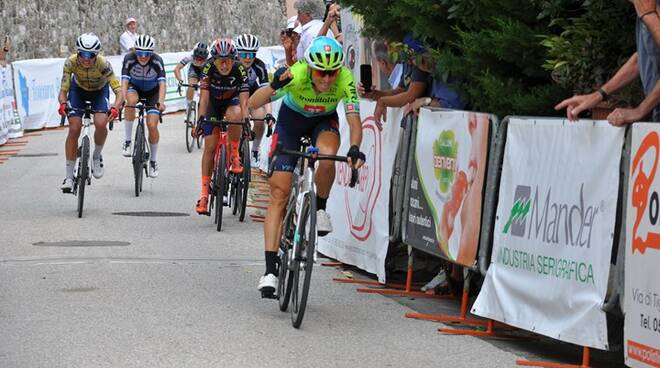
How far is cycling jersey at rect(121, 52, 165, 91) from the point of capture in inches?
750

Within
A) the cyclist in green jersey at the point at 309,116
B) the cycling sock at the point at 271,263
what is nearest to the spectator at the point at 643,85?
the cyclist in green jersey at the point at 309,116

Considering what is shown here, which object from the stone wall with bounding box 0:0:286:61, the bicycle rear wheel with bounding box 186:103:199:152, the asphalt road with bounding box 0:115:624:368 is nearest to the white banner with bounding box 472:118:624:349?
the asphalt road with bounding box 0:115:624:368

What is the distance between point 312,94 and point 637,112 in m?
3.28

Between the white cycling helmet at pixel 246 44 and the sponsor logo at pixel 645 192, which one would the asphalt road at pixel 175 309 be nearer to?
the sponsor logo at pixel 645 192

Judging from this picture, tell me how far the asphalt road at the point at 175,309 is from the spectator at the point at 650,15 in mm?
2005

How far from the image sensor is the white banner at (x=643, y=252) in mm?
7152

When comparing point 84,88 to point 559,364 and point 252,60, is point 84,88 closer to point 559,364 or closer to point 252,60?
point 252,60

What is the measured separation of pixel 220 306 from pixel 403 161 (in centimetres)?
203

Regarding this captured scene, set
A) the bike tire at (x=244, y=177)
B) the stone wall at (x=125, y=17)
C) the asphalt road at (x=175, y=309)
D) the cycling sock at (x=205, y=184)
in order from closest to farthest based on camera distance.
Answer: the asphalt road at (x=175, y=309), the cycling sock at (x=205, y=184), the bike tire at (x=244, y=177), the stone wall at (x=125, y=17)

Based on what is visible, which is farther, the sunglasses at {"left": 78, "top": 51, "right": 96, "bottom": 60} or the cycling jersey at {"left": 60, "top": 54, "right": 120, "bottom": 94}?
the cycling jersey at {"left": 60, "top": 54, "right": 120, "bottom": 94}

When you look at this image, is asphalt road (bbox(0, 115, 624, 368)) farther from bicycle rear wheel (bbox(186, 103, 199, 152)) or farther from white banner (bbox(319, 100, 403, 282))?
bicycle rear wheel (bbox(186, 103, 199, 152))

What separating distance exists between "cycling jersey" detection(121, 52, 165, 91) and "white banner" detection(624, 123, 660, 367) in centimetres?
1219

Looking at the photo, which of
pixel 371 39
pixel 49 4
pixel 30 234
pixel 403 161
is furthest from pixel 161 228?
pixel 49 4

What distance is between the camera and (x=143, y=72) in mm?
19062
